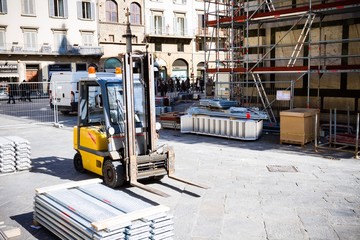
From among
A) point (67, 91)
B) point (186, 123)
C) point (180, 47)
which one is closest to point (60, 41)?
point (180, 47)

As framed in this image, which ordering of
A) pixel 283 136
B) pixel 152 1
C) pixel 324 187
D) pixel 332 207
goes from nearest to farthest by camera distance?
pixel 332 207 → pixel 324 187 → pixel 283 136 → pixel 152 1

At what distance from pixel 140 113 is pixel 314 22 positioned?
980 cm

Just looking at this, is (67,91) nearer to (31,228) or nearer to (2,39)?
(31,228)

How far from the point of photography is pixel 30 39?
36750 mm

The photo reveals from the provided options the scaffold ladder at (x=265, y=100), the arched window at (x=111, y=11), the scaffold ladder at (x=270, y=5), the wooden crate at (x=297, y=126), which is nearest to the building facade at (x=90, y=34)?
the arched window at (x=111, y=11)

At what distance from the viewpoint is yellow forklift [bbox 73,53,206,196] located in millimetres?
7191

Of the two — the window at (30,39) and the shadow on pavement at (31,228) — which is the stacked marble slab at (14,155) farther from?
the window at (30,39)

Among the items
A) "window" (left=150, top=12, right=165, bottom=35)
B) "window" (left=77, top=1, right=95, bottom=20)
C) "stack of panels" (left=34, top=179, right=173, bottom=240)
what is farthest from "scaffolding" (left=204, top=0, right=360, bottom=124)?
"window" (left=150, top=12, right=165, bottom=35)

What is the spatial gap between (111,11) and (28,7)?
26.6ft

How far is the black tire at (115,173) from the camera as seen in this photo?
7344 millimetres

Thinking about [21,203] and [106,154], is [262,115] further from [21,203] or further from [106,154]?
[21,203]

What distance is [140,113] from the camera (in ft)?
26.1

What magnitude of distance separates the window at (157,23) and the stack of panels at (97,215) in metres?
38.3

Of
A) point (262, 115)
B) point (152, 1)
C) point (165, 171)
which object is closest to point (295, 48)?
point (262, 115)
